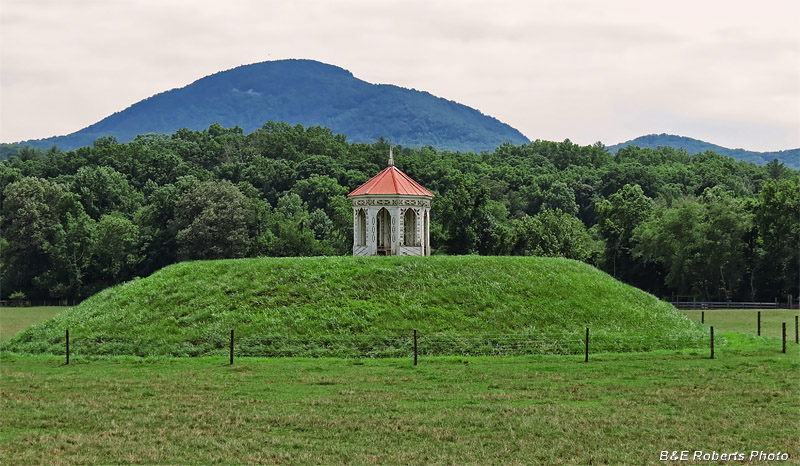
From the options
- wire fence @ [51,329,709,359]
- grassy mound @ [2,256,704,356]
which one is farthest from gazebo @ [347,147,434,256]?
wire fence @ [51,329,709,359]

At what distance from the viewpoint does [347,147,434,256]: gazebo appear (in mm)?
48075

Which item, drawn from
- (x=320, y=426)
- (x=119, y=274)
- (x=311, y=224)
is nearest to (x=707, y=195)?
(x=311, y=224)

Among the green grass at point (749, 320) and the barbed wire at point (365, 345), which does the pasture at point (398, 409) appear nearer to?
the barbed wire at point (365, 345)

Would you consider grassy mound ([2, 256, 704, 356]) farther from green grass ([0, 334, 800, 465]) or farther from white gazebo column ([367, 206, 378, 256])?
white gazebo column ([367, 206, 378, 256])

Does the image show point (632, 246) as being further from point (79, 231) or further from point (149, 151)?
point (149, 151)

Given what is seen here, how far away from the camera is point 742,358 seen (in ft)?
109

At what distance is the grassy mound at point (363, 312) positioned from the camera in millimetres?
35344

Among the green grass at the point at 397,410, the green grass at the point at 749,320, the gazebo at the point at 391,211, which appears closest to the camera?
the green grass at the point at 397,410

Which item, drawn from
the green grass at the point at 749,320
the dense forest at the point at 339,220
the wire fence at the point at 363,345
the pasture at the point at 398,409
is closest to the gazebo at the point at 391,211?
the wire fence at the point at 363,345

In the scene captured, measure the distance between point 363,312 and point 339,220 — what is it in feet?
174

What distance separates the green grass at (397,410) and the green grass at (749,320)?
1275 cm

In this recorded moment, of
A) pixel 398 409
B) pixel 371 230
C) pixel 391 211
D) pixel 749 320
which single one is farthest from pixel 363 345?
pixel 749 320

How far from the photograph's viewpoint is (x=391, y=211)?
48.2m

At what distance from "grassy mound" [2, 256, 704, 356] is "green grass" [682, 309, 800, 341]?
15.3 feet
